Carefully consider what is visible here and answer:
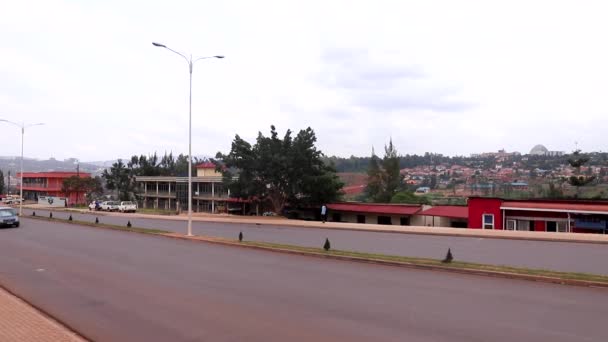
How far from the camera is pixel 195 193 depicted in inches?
2729

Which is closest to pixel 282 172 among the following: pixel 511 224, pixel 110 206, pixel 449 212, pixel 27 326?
pixel 449 212

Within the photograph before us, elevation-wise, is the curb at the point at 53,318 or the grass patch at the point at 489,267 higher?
the grass patch at the point at 489,267

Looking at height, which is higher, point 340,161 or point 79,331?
point 340,161

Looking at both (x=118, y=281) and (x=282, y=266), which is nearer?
(x=118, y=281)

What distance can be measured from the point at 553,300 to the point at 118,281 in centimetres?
1040

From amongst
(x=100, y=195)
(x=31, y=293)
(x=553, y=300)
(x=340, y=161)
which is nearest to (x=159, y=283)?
(x=31, y=293)

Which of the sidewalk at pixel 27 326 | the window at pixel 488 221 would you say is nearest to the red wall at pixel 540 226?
the window at pixel 488 221

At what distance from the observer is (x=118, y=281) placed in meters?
13.1

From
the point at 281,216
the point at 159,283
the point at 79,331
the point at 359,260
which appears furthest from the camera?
the point at 281,216

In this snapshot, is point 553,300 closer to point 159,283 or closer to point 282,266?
point 282,266

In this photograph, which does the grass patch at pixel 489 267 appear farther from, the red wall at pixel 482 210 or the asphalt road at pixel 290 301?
the red wall at pixel 482 210

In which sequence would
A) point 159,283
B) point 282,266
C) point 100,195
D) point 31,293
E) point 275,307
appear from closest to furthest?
1. point 275,307
2. point 31,293
3. point 159,283
4. point 282,266
5. point 100,195

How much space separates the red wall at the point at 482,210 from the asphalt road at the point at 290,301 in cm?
2144

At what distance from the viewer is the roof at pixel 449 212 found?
40656 mm
